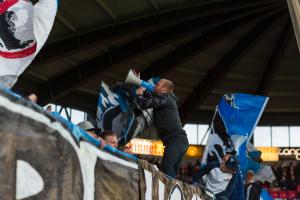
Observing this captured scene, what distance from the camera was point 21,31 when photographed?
14.3 feet

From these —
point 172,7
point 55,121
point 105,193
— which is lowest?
point 105,193

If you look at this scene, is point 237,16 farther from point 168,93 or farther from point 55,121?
point 55,121

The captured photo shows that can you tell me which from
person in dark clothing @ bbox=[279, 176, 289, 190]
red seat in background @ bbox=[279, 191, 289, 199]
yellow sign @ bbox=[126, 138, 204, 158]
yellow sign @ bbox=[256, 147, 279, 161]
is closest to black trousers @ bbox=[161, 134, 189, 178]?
red seat in background @ bbox=[279, 191, 289, 199]

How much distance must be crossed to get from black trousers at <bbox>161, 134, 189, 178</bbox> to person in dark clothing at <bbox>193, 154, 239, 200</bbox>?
1876 mm

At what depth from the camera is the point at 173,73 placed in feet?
96.2

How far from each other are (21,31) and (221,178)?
15.0 ft

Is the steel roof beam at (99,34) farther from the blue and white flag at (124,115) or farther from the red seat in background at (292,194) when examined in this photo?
the blue and white flag at (124,115)

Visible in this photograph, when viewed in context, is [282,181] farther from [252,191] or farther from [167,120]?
[167,120]

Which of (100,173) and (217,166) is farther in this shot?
(217,166)

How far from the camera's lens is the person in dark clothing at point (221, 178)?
8062 millimetres

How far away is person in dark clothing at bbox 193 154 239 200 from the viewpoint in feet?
26.5

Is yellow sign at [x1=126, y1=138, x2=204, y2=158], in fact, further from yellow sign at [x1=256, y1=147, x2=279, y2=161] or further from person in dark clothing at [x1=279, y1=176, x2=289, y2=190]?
person in dark clothing at [x1=279, y1=176, x2=289, y2=190]

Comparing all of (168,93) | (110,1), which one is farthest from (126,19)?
(168,93)

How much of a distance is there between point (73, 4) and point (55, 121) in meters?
17.0
